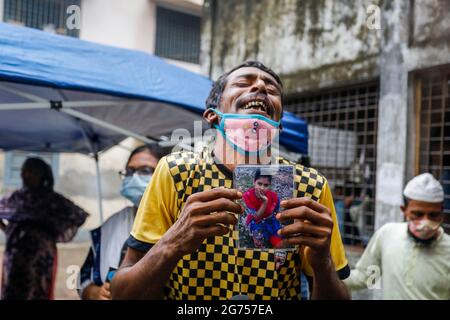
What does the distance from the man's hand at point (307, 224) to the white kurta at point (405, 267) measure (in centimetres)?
167

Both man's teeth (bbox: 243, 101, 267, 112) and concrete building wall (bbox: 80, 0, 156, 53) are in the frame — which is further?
concrete building wall (bbox: 80, 0, 156, 53)

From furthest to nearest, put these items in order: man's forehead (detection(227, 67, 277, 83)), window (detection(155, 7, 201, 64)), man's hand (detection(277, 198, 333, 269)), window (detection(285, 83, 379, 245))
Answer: window (detection(155, 7, 201, 64)), window (detection(285, 83, 379, 245)), man's forehead (detection(227, 67, 277, 83)), man's hand (detection(277, 198, 333, 269))

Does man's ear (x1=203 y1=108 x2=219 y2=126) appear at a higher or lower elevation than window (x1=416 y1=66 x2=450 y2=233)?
lower

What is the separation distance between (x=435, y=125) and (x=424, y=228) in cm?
223

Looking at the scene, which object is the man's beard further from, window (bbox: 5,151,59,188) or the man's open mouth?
window (bbox: 5,151,59,188)

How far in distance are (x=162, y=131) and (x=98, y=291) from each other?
1.63m

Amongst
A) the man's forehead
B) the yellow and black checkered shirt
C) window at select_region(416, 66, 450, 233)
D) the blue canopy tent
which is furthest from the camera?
window at select_region(416, 66, 450, 233)

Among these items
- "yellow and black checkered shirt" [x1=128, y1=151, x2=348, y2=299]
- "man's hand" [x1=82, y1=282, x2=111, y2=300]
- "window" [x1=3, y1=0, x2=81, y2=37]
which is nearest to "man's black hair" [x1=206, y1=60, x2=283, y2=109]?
"yellow and black checkered shirt" [x1=128, y1=151, x2=348, y2=299]

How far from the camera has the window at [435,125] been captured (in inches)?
173

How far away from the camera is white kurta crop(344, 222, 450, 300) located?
2.67 meters

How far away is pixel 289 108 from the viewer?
20.7 ft

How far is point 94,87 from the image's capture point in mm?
2348

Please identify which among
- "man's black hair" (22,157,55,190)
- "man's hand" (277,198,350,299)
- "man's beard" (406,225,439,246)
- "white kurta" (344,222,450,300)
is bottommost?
"white kurta" (344,222,450,300)
